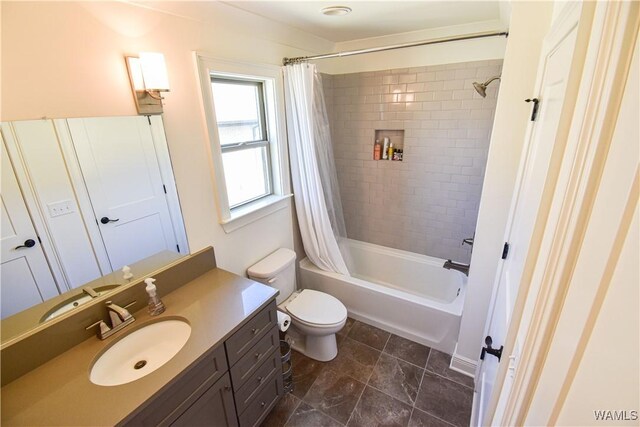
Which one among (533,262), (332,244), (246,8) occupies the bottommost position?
(332,244)

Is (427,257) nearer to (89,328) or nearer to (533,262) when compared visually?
(533,262)

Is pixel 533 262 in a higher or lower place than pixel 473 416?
higher

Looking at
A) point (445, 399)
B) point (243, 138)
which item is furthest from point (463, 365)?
point (243, 138)

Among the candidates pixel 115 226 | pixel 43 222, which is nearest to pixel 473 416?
pixel 115 226

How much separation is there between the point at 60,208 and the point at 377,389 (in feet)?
6.80

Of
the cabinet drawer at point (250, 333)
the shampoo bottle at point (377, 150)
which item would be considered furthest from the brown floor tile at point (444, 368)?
the shampoo bottle at point (377, 150)

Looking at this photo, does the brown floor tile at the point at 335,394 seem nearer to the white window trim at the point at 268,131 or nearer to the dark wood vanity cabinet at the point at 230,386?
the dark wood vanity cabinet at the point at 230,386

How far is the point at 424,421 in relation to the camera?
1.74m

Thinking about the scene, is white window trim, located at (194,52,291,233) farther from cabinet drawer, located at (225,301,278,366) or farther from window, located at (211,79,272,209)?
cabinet drawer, located at (225,301,278,366)

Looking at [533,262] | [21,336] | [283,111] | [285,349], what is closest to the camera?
[533,262]

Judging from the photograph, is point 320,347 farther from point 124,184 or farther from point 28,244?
point 28,244

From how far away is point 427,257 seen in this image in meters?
2.88

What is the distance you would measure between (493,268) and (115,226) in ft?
6.91

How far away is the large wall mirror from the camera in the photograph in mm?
1081
